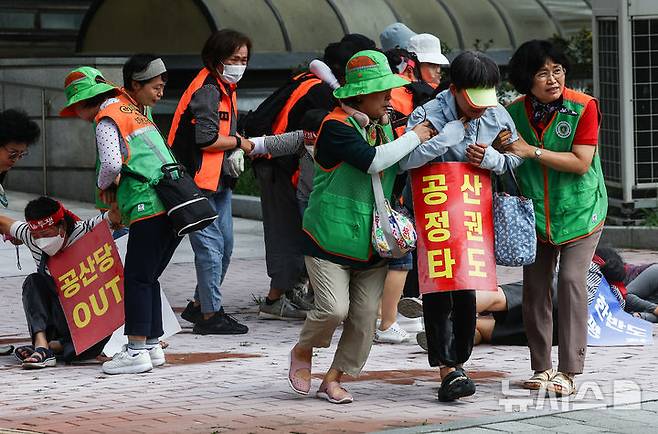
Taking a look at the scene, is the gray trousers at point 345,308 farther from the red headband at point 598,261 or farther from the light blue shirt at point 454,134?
the red headband at point 598,261

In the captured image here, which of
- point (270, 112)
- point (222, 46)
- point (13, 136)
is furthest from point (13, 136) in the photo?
point (270, 112)

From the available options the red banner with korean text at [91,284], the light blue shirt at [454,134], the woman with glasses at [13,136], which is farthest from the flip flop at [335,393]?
the woman with glasses at [13,136]

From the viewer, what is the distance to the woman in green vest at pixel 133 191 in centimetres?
800

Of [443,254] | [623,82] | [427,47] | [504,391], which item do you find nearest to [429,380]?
[504,391]

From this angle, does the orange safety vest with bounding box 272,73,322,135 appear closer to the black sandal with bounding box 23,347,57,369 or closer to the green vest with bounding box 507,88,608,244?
the black sandal with bounding box 23,347,57,369

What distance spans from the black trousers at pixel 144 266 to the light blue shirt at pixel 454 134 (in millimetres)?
1619

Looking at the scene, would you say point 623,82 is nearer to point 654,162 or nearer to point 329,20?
point 654,162

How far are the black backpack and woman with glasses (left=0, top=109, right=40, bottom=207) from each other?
5.46ft

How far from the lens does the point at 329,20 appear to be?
18.9 m

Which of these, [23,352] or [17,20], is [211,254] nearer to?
[23,352]

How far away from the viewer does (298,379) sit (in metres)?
7.28

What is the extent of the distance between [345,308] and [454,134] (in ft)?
3.11

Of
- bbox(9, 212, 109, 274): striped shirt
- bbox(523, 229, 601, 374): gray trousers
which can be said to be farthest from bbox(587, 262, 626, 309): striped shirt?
bbox(9, 212, 109, 274): striped shirt

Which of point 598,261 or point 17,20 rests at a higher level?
point 17,20
